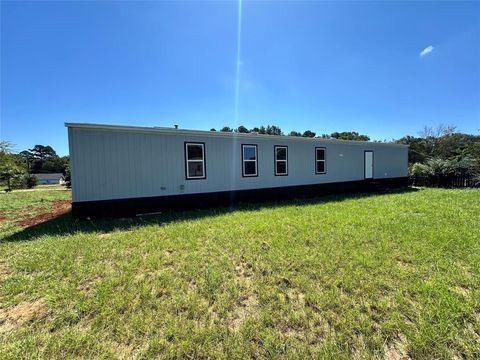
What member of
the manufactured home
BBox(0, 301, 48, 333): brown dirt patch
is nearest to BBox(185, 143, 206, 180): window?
the manufactured home

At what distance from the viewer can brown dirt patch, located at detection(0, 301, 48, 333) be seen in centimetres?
239

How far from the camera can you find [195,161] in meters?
8.45

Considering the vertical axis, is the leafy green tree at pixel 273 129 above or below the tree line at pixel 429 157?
above

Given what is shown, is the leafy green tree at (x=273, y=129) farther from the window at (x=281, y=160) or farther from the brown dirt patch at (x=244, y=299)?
the brown dirt patch at (x=244, y=299)

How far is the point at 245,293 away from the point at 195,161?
6151 mm

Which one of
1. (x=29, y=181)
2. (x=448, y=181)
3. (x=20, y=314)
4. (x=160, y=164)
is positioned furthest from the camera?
(x=29, y=181)

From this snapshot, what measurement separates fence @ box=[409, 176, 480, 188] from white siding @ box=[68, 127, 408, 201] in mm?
8962

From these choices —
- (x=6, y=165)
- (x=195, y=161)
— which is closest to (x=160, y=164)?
(x=195, y=161)

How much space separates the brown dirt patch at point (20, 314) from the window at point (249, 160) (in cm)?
738

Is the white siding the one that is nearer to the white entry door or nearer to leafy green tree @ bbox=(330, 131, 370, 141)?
the white entry door

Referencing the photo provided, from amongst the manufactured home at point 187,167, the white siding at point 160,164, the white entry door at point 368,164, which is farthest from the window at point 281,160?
the white entry door at point 368,164

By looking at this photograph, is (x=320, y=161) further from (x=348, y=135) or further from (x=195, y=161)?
(x=348, y=135)

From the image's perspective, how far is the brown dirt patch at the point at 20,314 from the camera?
7.85 ft

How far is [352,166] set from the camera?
42.5 ft
